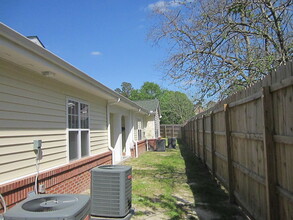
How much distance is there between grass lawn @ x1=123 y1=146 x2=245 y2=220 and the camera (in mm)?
4883

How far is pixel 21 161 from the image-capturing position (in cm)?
437

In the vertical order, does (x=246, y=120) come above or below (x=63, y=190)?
above

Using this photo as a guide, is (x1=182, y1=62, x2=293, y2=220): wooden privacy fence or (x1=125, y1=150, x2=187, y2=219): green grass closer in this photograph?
(x1=182, y1=62, x2=293, y2=220): wooden privacy fence

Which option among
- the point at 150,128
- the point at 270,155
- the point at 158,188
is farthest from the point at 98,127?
the point at 150,128

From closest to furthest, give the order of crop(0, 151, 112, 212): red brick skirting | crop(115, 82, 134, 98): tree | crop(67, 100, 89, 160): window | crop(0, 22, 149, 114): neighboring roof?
crop(0, 22, 149, 114): neighboring roof → crop(0, 151, 112, 212): red brick skirting → crop(67, 100, 89, 160): window → crop(115, 82, 134, 98): tree

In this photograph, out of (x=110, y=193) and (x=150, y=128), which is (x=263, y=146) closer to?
(x=110, y=193)

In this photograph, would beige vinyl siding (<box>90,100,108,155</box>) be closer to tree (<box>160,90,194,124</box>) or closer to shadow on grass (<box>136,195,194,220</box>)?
shadow on grass (<box>136,195,194,220</box>)

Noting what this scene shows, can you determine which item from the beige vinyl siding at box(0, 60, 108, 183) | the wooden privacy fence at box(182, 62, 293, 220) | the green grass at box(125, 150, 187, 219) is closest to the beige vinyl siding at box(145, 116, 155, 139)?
the green grass at box(125, 150, 187, 219)

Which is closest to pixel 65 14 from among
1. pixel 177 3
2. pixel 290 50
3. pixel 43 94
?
pixel 177 3

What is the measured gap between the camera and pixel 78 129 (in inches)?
268

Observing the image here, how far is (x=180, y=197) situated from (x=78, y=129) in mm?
3157

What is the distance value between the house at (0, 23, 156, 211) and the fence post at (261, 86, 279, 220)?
3258 mm

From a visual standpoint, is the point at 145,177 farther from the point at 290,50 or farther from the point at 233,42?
the point at 290,50

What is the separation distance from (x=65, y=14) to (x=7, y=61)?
818 cm
